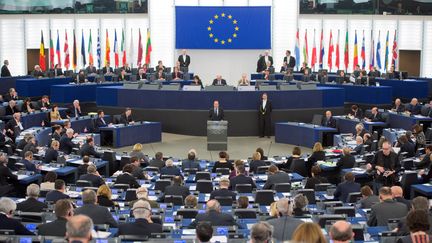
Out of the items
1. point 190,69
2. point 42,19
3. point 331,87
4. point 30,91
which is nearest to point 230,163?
point 331,87

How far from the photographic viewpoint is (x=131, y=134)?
27.9 metres

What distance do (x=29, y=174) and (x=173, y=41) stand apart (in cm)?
2387

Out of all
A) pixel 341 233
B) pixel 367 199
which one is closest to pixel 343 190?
pixel 367 199

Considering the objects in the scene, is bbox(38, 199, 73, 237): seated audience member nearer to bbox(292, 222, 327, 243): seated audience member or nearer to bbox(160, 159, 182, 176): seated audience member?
bbox(292, 222, 327, 243): seated audience member

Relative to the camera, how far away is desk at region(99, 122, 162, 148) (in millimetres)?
27297

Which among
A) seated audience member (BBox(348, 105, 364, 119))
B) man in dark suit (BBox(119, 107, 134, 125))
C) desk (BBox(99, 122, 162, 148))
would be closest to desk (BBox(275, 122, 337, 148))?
seated audience member (BBox(348, 105, 364, 119))

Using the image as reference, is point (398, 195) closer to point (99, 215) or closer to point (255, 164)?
point (99, 215)

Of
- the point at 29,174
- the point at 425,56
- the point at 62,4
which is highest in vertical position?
the point at 62,4

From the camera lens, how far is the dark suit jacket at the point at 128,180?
1705 centimetres

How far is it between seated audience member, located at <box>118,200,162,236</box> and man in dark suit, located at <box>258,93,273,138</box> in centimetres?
1881

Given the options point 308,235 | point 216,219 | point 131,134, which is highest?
point 308,235

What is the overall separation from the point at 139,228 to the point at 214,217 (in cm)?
157

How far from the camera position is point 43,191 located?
15688 millimetres

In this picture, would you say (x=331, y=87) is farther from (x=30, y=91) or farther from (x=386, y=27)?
(x=30, y=91)
